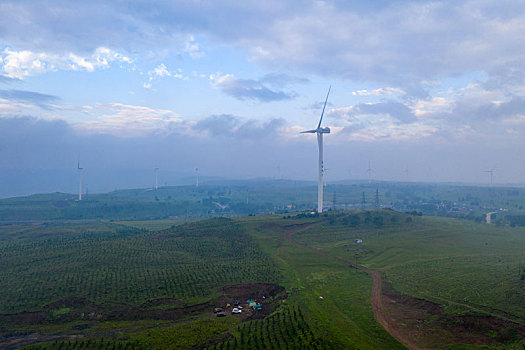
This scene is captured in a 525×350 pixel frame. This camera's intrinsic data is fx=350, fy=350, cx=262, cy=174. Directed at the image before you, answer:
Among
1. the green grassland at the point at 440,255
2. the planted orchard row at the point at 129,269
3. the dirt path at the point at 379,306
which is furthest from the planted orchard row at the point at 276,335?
the green grassland at the point at 440,255

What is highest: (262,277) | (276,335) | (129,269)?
(129,269)

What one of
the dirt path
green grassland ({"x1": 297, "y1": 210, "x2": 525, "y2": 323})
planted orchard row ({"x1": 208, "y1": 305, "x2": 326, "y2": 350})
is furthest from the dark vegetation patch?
green grassland ({"x1": 297, "y1": 210, "x2": 525, "y2": 323})

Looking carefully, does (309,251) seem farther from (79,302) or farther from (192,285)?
(79,302)

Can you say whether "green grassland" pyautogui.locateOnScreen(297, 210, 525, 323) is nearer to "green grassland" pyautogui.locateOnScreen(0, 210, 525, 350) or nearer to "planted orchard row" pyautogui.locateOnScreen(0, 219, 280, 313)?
"green grassland" pyautogui.locateOnScreen(0, 210, 525, 350)

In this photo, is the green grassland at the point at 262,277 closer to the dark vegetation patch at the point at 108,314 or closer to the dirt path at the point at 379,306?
the dark vegetation patch at the point at 108,314

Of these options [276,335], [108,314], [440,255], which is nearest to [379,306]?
[276,335]

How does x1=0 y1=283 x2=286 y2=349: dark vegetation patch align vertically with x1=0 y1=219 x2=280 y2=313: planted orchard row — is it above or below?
below

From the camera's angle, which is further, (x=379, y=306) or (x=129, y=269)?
(x=129, y=269)

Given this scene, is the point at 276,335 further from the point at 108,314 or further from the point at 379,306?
the point at 108,314
